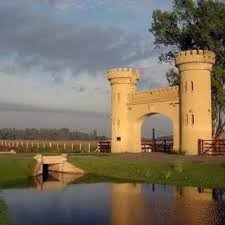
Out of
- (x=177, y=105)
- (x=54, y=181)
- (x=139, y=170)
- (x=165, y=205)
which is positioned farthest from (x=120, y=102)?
(x=165, y=205)

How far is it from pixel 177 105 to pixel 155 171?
13.6m

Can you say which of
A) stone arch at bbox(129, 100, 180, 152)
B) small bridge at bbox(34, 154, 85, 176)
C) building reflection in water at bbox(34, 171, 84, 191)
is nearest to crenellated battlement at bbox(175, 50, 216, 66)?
stone arch at bbox(129, 100, 180, 152)

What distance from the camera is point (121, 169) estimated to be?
38.2 m

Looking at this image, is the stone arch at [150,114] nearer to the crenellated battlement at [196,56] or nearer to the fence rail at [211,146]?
the fence rail at [211,146]

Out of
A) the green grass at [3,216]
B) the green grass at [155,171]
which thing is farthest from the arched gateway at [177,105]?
the green grass at [3,216]

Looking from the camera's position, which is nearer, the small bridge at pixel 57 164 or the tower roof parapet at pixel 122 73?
the small bridge at pixel 57 164

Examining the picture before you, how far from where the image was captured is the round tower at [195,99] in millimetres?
45938

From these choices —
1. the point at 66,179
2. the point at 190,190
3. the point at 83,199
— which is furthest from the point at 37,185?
the point at 190,190

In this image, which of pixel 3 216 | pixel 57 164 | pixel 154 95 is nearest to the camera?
pixel 3 216

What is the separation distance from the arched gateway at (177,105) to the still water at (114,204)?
14.9m

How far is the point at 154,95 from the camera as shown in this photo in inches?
2002

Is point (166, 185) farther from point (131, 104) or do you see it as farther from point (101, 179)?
point (131, 104)

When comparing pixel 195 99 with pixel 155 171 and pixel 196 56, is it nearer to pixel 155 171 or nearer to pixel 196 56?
Result: pixel 196 56

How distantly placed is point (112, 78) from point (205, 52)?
12590 mm
